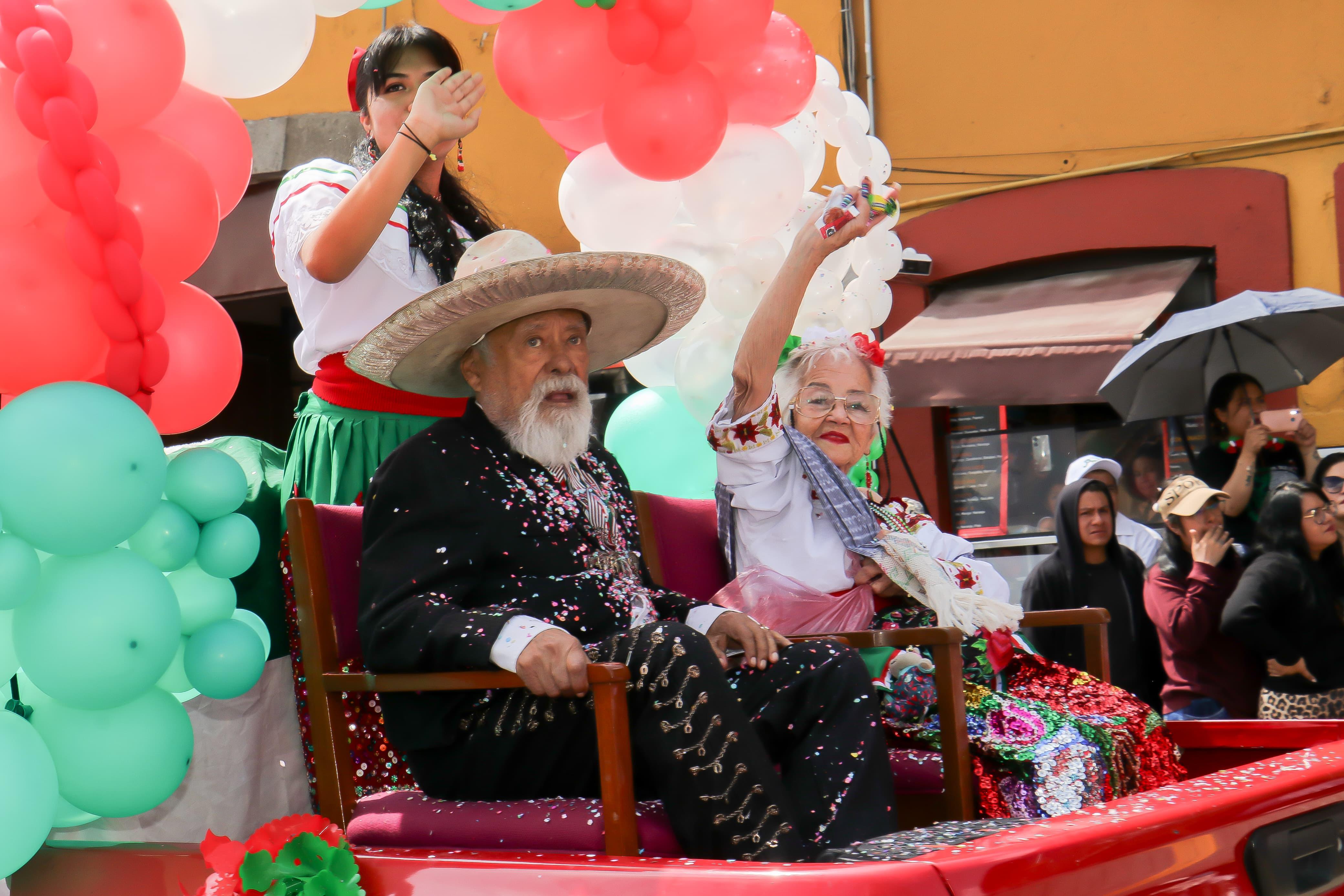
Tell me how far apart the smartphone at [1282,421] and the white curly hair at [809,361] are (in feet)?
6.96

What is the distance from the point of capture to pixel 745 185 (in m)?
3.41

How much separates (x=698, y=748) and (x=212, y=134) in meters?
1.56

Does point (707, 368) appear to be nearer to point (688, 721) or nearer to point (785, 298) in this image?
point (785, 298)

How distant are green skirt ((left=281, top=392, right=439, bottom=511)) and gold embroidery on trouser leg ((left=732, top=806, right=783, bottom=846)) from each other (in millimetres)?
1289

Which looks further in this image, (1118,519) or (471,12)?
(1118,519)

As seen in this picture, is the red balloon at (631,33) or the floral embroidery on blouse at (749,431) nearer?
the red balloon at (631,33)

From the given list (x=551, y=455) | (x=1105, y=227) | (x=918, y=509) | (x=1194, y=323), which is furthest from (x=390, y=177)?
(x=1105, y=227)

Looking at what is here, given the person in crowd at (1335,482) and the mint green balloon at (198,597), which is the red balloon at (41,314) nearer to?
the mint green balloon at (198,597)

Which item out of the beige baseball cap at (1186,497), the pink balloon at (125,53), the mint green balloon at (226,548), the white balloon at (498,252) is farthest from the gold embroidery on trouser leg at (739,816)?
the beige baseball cap at (1186,497)

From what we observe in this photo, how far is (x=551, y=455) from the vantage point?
2.59m

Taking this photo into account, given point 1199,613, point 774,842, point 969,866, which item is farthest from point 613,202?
point 1199,613

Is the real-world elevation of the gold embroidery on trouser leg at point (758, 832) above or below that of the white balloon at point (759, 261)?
Answer: below

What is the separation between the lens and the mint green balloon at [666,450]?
3.96 metres

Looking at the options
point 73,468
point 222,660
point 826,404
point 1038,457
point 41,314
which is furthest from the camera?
point 1038,457
